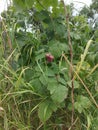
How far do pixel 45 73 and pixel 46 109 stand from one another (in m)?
0.15

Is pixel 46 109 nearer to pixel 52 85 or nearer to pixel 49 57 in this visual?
pixel 52 85

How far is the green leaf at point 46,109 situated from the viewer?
143 cm

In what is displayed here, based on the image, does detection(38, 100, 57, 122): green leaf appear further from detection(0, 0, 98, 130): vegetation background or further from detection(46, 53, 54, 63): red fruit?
detection(46, 53, 54, 63): red fruit

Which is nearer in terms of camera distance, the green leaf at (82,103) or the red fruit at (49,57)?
the green leaf at (82,103)

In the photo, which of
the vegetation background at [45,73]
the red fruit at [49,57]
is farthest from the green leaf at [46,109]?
the red fruit at [49,57]

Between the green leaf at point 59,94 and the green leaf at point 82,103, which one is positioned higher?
the green leaf at point 59,94

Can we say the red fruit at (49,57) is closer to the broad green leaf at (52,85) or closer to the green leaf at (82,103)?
the broad green leaf at (52,85)

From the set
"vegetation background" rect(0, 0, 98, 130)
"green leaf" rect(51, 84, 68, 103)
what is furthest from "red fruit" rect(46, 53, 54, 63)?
"green leaf" rect(51, 84, 68, 103)

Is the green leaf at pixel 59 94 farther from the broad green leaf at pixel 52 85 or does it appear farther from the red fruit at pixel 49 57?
the red fruit at pixel 49 57

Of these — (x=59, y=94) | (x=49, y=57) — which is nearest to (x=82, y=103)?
(x=59, y=94)

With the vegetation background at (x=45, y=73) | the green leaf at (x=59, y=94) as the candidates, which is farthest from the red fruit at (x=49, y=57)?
the green leaf at (x=59, y=94)

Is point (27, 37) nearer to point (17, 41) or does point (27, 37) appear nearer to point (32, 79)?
point (17, 41)

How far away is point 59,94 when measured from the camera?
55.2 inches

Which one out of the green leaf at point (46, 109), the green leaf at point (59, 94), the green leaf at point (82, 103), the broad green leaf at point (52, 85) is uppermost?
the broad green leaf at point (52, 85)
